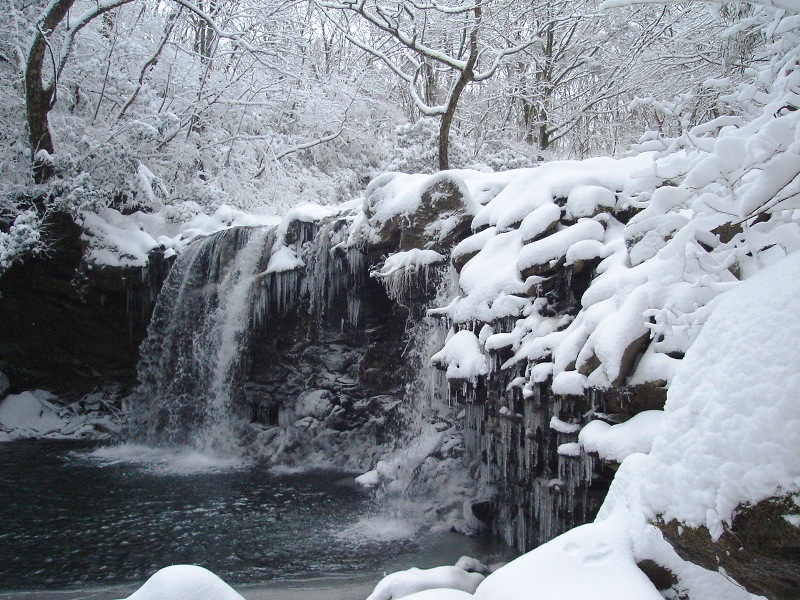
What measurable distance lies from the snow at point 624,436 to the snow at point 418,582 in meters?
1.20

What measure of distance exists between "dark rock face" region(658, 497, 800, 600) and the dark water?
3.53 meters

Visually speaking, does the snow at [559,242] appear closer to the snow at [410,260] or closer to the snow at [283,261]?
the snow at [410,260]

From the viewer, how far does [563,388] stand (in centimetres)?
399

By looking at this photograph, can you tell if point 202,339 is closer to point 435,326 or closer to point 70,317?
point 70,317

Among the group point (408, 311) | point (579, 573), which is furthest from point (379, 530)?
point (579, 573)

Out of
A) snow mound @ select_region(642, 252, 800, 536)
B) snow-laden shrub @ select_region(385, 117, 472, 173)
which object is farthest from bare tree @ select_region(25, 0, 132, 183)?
snow mound @ select_region(642, 252, 800, 536)

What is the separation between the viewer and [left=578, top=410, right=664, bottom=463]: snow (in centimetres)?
341

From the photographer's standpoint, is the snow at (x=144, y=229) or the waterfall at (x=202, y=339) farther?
the snow at (x=144, y=229)

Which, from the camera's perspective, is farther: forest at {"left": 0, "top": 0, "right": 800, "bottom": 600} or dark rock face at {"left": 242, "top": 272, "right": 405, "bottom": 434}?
dark rock face at {"left": 242, "top": 272, "right": 405, "bottom": 434}

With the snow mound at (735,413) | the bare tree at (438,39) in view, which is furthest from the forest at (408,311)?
the bare tree at (438,39)

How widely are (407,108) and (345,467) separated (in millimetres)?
12961

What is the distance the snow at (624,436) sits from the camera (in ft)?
11.2

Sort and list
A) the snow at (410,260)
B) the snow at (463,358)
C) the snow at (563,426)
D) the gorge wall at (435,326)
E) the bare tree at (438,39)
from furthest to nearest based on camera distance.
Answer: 1. the bare tree at (438,39)
2. the snow at (410,260)
3. the snow at (463,358)
4. the snow at (563,426)
5. the gorge wall at (435,326)

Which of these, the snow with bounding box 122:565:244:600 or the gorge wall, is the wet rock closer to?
the gorge wall
